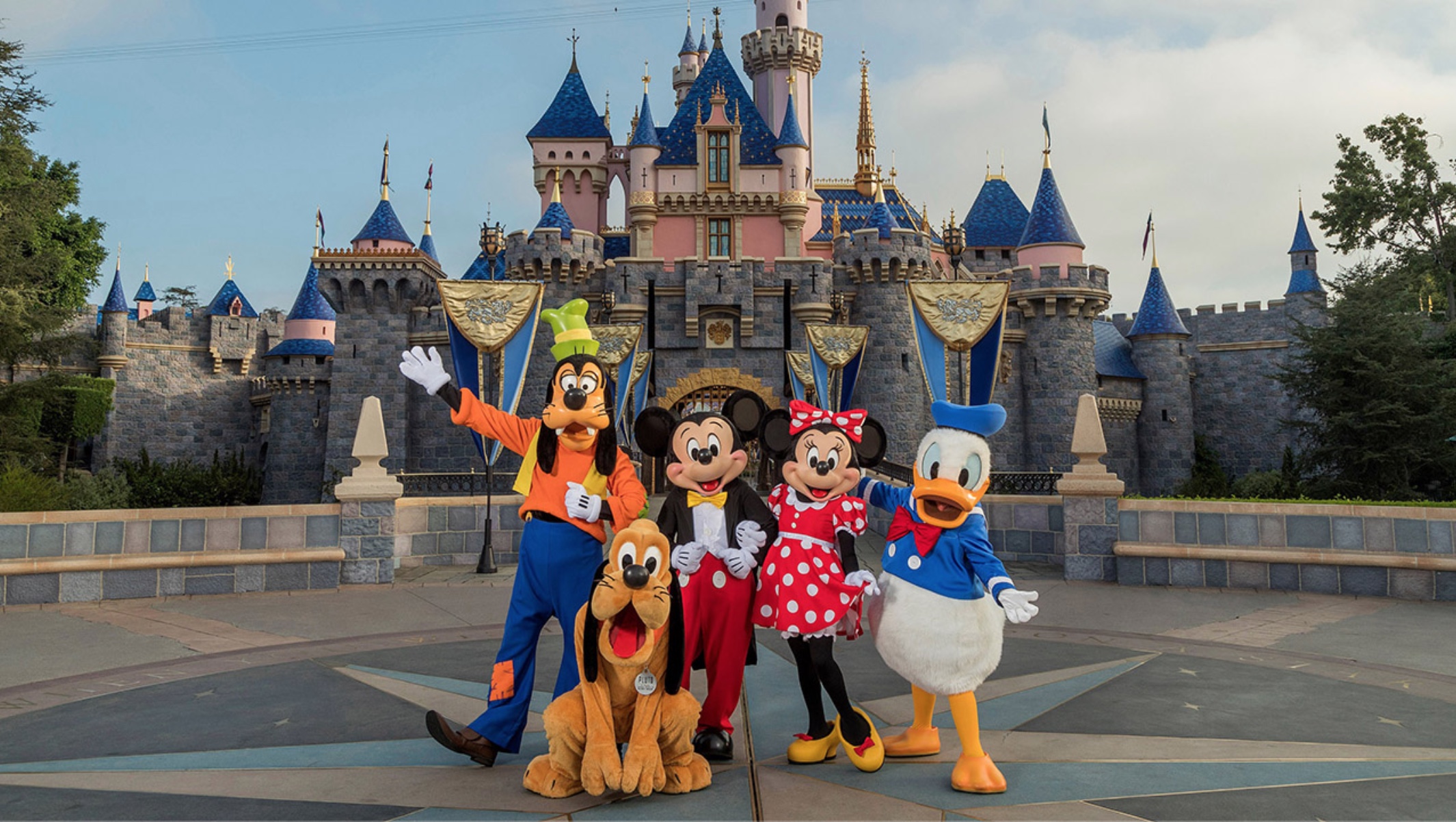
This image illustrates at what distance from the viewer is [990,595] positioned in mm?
3471

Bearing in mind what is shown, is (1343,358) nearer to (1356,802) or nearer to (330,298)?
(1356,802)

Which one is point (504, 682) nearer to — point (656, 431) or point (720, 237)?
point (656, 431)

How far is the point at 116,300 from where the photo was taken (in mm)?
28594

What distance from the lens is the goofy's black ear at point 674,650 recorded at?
3.31 meters

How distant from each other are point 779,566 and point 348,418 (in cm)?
2385

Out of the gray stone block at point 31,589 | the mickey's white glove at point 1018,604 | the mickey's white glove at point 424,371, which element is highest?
the mickey's white glove at point 424,371

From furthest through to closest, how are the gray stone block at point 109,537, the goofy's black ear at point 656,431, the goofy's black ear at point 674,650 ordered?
the gray stone block at point 109,537, the goofy's black ear at point 656,431, the goofy's black ear at point 674,650

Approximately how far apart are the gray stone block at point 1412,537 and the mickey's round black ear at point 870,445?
21.6 feet

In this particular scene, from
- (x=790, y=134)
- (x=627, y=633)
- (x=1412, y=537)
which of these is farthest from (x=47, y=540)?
(x=790, y=134)

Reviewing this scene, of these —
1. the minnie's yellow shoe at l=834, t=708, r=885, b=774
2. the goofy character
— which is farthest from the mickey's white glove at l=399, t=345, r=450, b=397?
the minnie's yellow shoe at l=834, t=708, r=885, b=774

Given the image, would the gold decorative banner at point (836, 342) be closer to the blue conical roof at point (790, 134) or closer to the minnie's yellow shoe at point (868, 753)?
the blue conical roof at point (790, 134)

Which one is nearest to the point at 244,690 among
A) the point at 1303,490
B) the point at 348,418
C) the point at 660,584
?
the point at 660,584

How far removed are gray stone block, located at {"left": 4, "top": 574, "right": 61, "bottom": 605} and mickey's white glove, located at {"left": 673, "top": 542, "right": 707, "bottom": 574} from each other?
710 cm

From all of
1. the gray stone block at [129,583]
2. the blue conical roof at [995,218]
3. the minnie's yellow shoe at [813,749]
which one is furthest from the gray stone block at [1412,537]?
the blue conical roof at [995,218]
